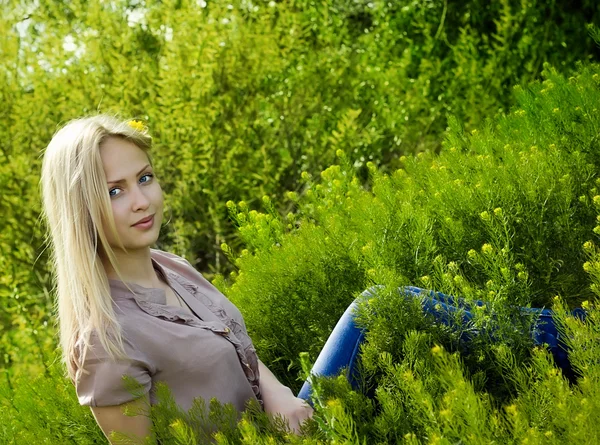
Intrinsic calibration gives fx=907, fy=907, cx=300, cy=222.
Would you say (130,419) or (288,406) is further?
(288,406)

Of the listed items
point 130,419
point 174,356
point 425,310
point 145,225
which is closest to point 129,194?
point 145,225

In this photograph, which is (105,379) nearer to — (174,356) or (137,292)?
(174,356)

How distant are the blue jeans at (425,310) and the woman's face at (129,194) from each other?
565 mm

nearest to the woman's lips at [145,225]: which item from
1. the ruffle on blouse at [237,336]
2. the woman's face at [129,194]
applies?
the woman's face at [129,194]

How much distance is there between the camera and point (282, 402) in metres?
2.50

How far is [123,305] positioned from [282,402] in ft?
1.71

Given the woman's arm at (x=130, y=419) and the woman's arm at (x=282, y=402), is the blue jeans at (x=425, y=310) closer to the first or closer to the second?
the woman's arm at (x=282, y=402)

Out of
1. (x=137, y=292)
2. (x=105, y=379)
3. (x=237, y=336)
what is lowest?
(x=237, y=336)

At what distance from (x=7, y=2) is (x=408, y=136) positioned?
2.94 m

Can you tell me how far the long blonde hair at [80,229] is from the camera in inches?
89.0

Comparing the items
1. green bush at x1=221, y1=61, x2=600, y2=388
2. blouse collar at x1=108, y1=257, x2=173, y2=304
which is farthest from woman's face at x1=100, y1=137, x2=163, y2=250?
green bush at x1=221, y1=61, x2=600, y2=388

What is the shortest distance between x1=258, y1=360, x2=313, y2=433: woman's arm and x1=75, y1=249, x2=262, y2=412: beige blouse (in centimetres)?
4

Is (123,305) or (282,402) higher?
(123,305)

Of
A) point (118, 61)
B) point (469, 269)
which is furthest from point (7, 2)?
point (469, 269)
